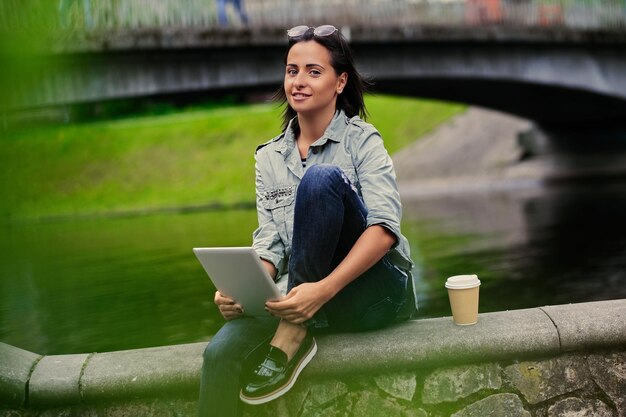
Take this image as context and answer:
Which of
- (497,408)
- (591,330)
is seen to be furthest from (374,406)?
(591,330)

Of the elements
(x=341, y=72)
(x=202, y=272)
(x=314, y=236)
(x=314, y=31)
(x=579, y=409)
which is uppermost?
(x=314, y=31)

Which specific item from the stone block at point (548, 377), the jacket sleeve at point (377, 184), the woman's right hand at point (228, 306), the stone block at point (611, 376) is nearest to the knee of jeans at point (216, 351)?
the woman's right hand at point (228, 306)

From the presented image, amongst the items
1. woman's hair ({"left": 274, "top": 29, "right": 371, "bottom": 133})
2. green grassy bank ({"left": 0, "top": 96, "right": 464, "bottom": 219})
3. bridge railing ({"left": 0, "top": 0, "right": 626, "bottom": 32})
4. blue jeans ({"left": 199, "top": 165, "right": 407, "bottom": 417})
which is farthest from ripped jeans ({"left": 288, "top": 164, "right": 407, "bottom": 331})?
green grassy bank ({"left": 0, "top": 96, "right": 464, "bottom": 219})

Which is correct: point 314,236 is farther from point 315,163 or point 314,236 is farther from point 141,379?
point 141,379

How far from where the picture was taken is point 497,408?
9.68ft

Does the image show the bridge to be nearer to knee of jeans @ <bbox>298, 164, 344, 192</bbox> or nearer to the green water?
the green water

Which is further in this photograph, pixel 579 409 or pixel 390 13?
pixel 390 13

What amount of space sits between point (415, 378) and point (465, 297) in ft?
1.10

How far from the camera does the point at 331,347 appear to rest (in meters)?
2.94

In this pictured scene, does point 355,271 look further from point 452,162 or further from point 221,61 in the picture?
point 452,162

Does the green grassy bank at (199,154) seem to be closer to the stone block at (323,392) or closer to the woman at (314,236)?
the woman at (314,236)

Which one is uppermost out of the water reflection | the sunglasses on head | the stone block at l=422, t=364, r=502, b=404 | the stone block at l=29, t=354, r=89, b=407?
the sunglasses on head

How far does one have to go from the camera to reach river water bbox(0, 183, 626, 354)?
8258mm

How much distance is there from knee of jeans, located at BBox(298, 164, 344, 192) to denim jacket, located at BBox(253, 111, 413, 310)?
0.73 ft
